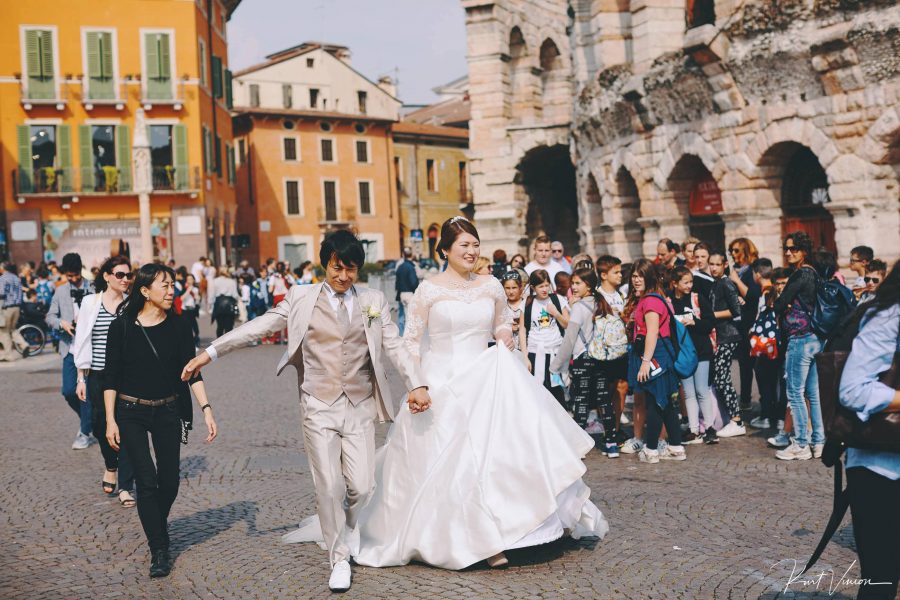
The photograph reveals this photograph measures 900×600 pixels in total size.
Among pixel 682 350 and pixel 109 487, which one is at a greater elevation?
pixel 682 350

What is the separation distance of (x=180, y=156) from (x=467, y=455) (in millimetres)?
35146

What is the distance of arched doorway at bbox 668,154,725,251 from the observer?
19.8 meters

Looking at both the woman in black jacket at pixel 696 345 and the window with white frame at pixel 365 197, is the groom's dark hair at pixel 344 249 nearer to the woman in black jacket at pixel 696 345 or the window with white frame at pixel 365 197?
the woman in black jacket at pixel 696 345

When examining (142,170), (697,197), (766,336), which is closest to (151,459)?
(766,336)

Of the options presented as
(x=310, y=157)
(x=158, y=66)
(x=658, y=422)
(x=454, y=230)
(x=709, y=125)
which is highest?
(x=158, y=66)

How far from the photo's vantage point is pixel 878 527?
3.90 meters

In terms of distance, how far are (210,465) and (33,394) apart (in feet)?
22.0

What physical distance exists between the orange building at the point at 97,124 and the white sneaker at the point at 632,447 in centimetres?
3099

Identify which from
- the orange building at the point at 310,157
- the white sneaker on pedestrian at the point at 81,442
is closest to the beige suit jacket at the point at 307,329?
the white sneaker on pedestrian at the point at 81,442

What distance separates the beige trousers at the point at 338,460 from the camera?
5.48 meters

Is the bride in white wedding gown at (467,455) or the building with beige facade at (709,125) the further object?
the building with beige facade at (709,125)

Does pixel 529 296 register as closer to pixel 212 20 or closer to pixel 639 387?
pixel 639 387

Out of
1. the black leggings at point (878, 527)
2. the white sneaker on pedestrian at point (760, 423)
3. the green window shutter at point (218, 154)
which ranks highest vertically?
the green window shutter at point (218, 154)

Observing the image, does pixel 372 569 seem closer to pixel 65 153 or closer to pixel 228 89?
pixel 65 153
